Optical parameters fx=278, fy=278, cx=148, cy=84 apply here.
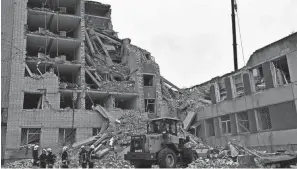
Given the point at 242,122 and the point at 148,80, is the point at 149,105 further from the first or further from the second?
the point at 242,122

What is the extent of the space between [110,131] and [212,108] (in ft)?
29.5

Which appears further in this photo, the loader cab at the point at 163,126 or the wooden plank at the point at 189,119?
the wooden plank at the point at 189,119

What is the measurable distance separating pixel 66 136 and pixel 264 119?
16.0 m

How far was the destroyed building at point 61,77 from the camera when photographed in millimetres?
22641

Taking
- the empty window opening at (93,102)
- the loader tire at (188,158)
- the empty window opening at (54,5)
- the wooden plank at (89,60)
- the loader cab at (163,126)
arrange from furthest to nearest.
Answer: the empty window opening at (54,5) → the wooden plank at (89,60) → the empty window opening at (93,102) → the loader cab at (163,126) → the loader tire at (188,158)

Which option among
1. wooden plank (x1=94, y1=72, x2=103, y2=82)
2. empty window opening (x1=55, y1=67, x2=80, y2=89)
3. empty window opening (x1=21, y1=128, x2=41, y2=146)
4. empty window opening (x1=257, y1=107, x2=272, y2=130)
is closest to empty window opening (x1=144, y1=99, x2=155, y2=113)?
wooden plank (x1=94, y1=72, x2=103, y2=82)

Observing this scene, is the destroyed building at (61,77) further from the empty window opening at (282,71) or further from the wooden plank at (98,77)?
the empty window opening at (282,71)

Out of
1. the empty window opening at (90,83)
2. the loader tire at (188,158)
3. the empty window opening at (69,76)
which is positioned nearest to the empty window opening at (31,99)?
the empty window opening at (69,76)

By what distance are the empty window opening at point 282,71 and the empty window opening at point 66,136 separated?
16841 mm

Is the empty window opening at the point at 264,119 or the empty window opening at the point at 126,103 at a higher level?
the empty window opening at the point at 126,103

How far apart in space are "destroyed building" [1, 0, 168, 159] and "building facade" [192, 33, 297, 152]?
7.16 meters

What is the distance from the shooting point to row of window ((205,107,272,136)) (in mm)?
19281

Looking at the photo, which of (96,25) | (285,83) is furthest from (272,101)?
(96,25)

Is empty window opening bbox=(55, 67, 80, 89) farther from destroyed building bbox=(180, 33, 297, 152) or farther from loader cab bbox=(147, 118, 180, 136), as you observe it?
loader cab bbox=(147, 118, 180, 136)
